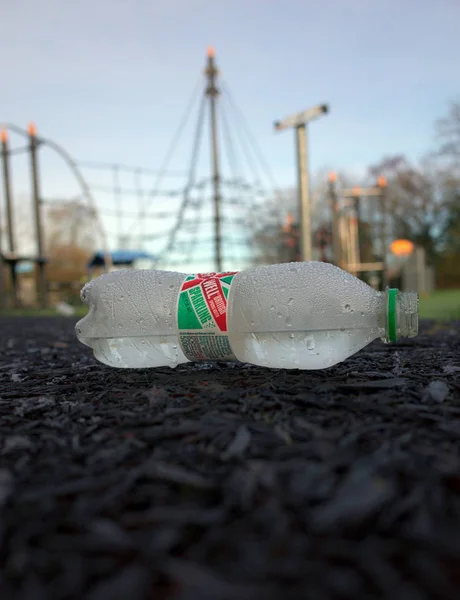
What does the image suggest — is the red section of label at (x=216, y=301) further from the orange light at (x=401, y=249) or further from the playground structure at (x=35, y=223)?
the orange light at (x=401, y=249)

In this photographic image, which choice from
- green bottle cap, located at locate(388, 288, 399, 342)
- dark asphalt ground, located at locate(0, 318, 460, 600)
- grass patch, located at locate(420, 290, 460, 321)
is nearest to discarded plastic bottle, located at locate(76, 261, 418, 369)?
green bottle cap, located at locate(388, 288, 399, 342)

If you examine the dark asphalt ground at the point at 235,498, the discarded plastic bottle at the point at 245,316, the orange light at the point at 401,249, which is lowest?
the dark asphalt ground at the point at 235,498

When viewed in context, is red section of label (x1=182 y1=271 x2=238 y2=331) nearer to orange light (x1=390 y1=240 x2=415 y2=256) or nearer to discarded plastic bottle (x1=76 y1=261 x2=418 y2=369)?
discarded plastic bottle (x1=76 y1=261 x2=418 y2=369)

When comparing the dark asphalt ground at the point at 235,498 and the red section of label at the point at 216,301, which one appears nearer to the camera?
the dark asphalt ground at the point at 235,498

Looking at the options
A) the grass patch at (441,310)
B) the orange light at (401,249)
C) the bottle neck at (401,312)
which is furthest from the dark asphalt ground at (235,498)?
the orange light at (401,249)

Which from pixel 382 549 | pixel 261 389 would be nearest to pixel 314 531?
pixel 382 549

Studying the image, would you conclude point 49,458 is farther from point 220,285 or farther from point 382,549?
point 220,285

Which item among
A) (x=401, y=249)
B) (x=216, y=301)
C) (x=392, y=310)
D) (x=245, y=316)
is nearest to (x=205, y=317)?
(x=216, y=301)

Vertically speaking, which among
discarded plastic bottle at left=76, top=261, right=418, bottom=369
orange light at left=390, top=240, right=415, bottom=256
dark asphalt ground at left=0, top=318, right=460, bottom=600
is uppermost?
orange light at left=390, top=240, right=415, bottom=256
